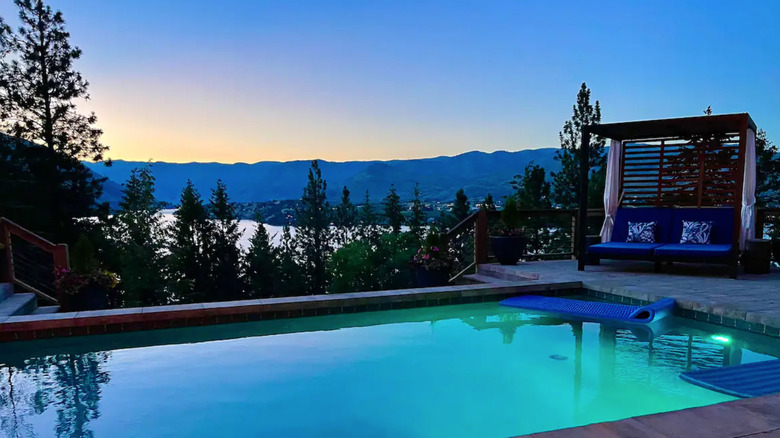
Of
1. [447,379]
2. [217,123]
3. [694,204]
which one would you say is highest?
[217,123]

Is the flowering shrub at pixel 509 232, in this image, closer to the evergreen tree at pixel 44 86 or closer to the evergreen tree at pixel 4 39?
the evergreen tree at pixel 44 86

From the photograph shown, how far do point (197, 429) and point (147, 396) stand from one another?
0.75 meters

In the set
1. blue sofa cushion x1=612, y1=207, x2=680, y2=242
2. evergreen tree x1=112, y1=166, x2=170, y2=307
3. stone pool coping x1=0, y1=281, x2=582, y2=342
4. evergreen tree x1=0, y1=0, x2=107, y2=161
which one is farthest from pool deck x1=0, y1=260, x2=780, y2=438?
evergreen tree x1=0, y1=0, x2=107, y2=161

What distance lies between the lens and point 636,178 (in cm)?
887

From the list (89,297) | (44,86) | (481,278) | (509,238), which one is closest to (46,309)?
(89,297)

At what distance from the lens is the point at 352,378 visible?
3.94m

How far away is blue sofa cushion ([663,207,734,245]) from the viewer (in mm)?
A: 7094

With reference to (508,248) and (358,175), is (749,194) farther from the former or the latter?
(358,175)

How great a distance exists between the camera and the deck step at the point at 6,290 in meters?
5.44

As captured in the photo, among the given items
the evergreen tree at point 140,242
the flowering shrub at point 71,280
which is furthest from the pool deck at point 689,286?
the evergreen tree at point 140,242

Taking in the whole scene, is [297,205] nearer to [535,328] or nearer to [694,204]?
[694,204]

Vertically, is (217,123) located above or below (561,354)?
above

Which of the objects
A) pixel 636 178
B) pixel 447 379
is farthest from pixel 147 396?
pixel 636 178

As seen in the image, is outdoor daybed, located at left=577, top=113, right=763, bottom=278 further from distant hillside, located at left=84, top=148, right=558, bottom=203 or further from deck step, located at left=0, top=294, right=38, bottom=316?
distant hillside, located at left=84, top=148, right=558, bottom=203
